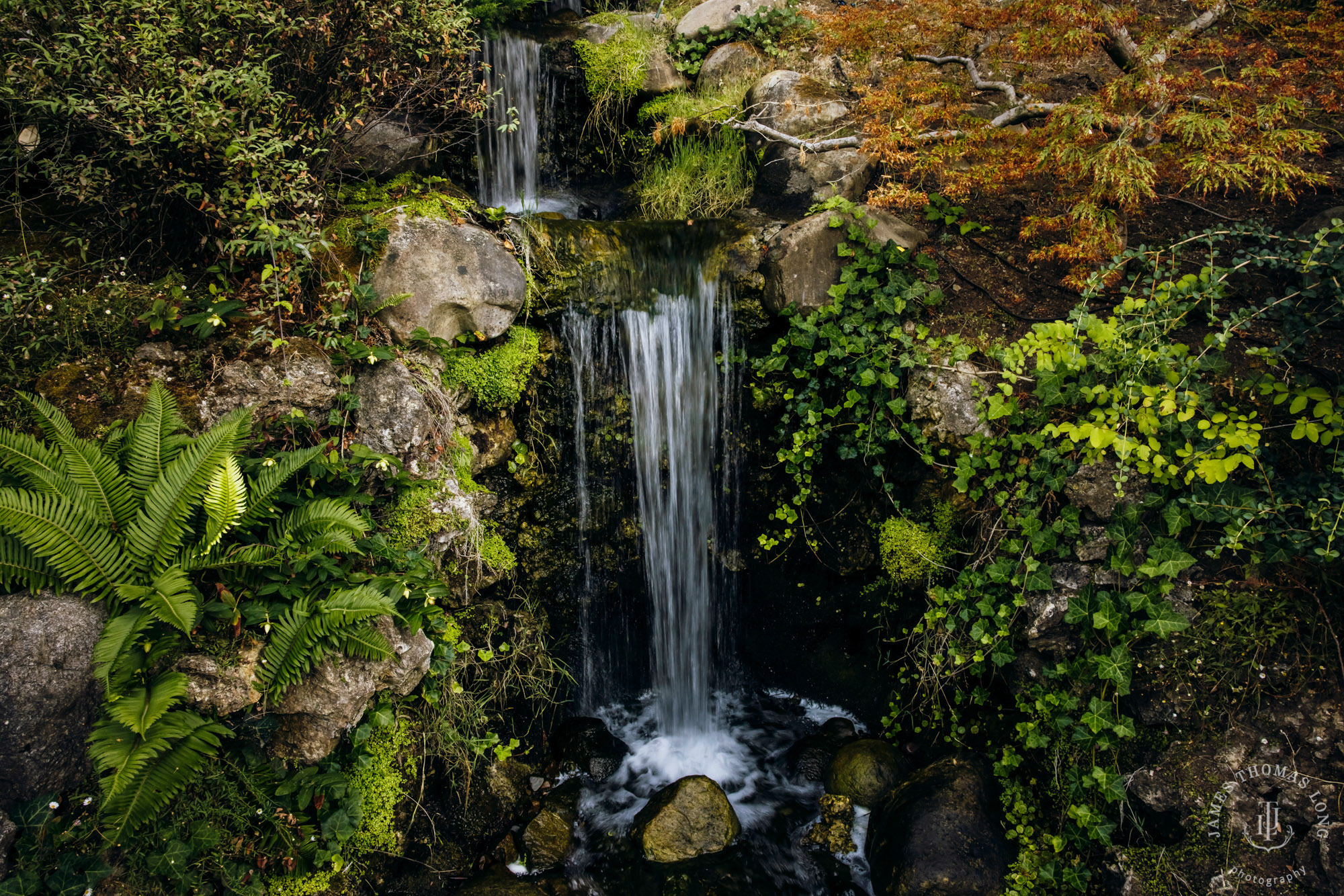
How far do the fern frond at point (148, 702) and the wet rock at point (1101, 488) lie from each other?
16.7 ft

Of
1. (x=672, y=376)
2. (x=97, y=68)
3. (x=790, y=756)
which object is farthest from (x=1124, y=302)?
(x=97, y=68)

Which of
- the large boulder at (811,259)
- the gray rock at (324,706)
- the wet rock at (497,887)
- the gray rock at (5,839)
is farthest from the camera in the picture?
the large boulder at (811,259)

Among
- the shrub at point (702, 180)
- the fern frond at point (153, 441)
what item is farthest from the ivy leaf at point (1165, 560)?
the fern frond at point (153, 441)

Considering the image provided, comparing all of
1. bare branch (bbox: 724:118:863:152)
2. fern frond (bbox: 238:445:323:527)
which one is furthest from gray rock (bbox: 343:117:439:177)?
bare branch (bbox: 724:118:863:152)

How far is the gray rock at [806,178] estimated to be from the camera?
6.15m

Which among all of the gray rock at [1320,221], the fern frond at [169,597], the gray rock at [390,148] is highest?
the gray rock at [390,148]

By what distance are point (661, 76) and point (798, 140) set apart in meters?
2.38

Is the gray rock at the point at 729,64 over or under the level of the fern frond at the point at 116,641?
over

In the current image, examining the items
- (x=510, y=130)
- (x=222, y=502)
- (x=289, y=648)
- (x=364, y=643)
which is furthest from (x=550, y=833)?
(x=510, y=130)

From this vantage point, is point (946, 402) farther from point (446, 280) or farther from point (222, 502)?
point (222, 502)

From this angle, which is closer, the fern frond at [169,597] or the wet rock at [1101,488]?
the fern frond at [169,597]

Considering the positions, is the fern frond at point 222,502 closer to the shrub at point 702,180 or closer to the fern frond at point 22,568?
the fern frond at point 22,568

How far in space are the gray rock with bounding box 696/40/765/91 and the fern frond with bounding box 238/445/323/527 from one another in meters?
5.94

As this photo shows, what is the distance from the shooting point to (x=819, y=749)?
18.2 feet
